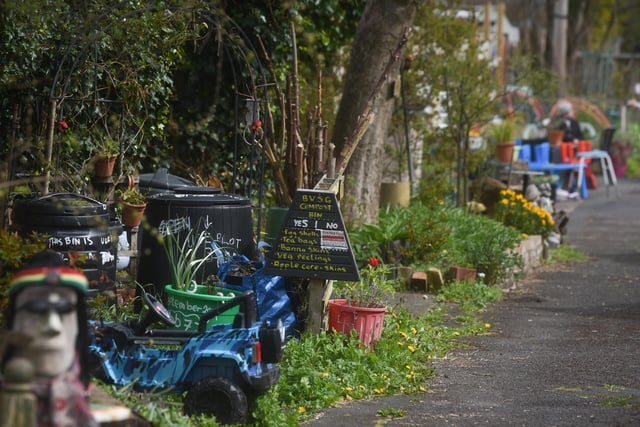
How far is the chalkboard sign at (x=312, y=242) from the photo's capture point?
702 centimetres

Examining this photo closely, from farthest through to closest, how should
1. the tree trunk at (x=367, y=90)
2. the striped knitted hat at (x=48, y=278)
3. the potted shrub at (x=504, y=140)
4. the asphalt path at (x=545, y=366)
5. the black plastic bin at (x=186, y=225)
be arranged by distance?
the potted shrub at (x=504, y=140), the tree trunk at (x=367, y=90), the black plastic bin at (x=186, y=225), the asphalt path at (x=545, y=366), the striped knitted hat at (x=48, y=278)

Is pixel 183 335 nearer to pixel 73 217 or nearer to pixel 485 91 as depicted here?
pixel 73 217

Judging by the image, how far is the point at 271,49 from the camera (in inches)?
470

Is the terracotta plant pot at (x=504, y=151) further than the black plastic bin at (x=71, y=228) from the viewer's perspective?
Yes

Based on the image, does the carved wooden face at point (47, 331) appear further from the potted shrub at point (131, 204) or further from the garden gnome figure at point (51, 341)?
the potted shrub at point (131, 204)

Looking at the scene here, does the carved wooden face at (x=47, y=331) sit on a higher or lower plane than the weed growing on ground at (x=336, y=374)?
higher

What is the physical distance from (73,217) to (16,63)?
2.14 metres

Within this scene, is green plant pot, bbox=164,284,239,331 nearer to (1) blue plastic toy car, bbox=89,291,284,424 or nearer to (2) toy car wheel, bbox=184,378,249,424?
(1) blue plastic toy car, bbox=89,291,284,424

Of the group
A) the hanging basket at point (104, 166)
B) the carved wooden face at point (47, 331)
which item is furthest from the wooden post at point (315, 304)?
the carved wooden face at point (47, 331)

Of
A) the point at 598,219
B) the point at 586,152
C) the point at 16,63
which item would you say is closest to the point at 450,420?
the point at 16,63

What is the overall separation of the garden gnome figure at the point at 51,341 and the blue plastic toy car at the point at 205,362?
144cm

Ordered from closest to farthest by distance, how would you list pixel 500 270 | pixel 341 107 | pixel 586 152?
pixel 500 270
pixel 341 107
pixel 586 152

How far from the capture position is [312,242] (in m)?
7.04

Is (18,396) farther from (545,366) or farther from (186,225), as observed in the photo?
(545,366)
